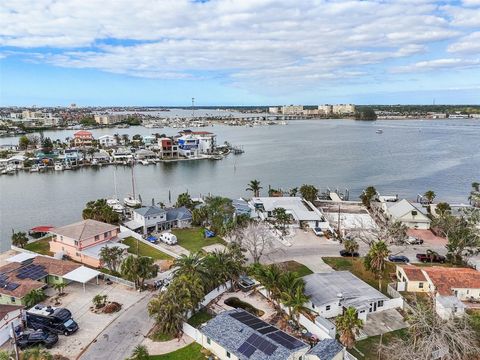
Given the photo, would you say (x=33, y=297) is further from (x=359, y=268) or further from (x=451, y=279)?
(x=451, y=279)

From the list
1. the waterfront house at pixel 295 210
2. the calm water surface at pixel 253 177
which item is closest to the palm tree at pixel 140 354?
the waterfront house at pixel 295 210

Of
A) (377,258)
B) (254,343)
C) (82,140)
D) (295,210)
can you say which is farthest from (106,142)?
(254,343)

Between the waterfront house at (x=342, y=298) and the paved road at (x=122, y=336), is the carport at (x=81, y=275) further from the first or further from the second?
the waterfront house at (x=342, y=298)

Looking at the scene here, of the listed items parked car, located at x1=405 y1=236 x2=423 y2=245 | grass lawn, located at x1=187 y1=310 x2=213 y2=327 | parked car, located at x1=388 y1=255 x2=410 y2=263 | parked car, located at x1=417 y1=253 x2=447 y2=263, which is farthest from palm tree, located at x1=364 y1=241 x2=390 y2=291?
grass lawn, located at x1=187 y1=310 x2=213 y2=327

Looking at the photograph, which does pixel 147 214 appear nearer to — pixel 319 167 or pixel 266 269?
pixel 266 269

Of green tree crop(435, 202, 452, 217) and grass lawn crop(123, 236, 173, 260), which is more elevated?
green tree crop(435, 202, 452, 217)

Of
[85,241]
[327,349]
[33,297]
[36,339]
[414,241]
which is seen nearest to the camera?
[327,349]

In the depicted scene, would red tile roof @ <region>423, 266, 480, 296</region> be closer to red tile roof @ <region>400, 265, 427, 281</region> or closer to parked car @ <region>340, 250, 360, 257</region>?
red tile roof @ <region>400, 265, 427, 281</region>
